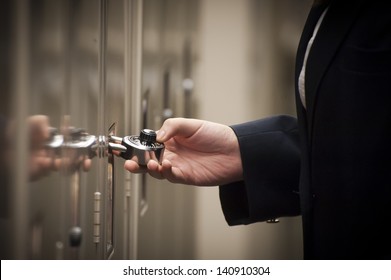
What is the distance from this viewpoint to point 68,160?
61 cm

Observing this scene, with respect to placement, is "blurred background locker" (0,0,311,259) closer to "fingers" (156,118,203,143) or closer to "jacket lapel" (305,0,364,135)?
"fingers" (156,118,203,143)

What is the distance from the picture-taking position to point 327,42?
2.54 feet

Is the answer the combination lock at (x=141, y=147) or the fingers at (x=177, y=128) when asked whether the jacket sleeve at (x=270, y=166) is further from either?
the combination lock at (x=141, y=147)

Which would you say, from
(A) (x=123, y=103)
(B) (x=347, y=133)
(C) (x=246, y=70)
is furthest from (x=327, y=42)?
(C) (x=246, y=70)

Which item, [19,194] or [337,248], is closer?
[19,194]

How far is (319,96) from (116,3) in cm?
33

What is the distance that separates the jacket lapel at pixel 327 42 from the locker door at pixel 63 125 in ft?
0.91

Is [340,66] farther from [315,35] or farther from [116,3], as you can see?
[116,3]

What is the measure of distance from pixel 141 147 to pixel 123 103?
0.21m

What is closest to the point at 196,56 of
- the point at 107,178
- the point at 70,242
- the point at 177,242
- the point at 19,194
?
the point at 177,242

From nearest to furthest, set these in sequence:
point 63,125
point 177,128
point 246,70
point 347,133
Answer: point 63,125 → point 347,133 → point 177,128 → point 246,70

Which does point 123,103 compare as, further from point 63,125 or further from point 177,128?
point 63,125

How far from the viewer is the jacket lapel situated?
76 cm

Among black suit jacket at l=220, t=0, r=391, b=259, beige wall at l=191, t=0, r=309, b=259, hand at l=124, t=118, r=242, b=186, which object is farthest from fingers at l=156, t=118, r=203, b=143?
beige wall at l=191, t=0, r=309, b=259
